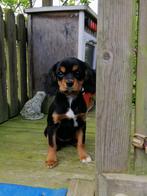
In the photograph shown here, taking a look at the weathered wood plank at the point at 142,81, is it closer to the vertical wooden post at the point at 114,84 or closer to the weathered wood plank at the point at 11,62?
the vertical wooden post at the point at 114,84

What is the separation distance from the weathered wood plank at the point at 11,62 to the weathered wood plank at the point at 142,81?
2.83 metres

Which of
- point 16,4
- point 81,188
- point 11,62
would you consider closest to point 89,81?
point 81,188

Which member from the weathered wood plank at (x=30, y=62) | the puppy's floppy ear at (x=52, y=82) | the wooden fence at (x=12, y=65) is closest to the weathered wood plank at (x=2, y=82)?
the wooden fence at (x=12, y=65)

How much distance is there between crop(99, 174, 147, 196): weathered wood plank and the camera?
1.49m

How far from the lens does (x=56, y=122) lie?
105 inches

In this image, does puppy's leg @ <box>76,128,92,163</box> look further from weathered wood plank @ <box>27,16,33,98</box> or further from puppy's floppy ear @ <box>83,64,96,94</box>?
weathered wood plank @ <box>27,16,33,98</box>

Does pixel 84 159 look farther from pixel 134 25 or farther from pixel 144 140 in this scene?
pixel 134 25

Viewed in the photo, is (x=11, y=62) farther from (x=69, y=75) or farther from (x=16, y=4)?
(x=16, y=4)

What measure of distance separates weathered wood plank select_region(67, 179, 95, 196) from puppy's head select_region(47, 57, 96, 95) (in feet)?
3.10

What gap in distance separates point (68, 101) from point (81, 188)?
111cm

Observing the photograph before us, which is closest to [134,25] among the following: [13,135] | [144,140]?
[144,140]

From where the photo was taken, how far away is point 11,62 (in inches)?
160

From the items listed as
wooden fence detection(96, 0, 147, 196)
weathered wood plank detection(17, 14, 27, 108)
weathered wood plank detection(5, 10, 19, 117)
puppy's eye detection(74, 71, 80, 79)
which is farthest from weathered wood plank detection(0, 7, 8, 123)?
wooden fence detection(96, 0, 147, 196)

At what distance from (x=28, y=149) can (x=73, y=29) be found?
2073 mm
